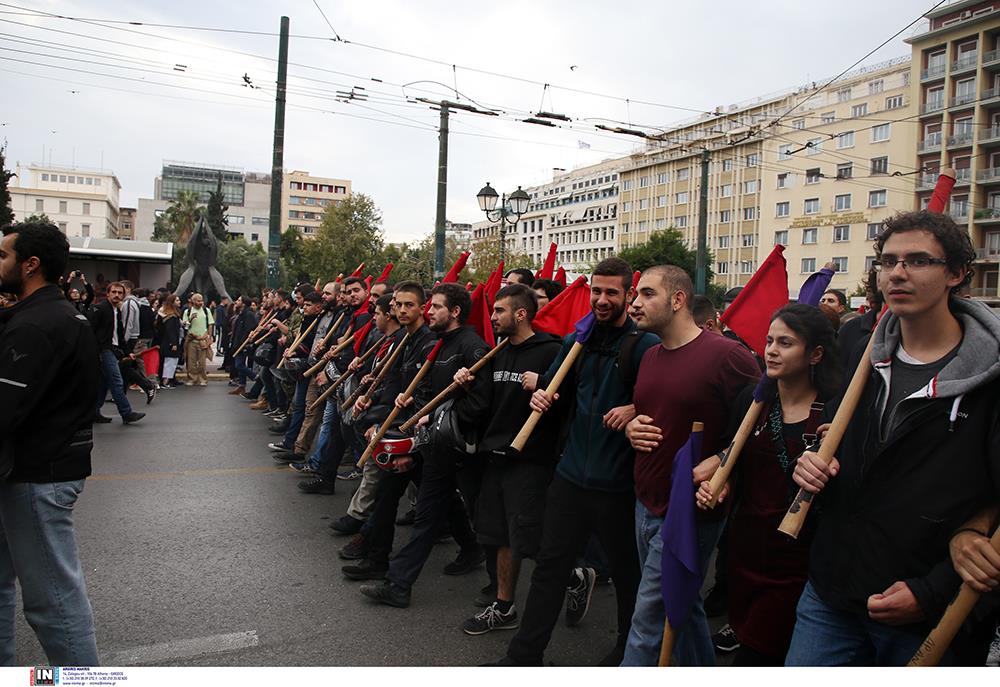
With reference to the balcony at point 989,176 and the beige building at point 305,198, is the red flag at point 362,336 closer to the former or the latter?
the balcony at point 989,176

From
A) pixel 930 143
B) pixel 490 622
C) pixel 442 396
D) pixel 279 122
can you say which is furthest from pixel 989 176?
pixel 490 622

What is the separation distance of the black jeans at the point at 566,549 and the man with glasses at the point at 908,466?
4.21ft

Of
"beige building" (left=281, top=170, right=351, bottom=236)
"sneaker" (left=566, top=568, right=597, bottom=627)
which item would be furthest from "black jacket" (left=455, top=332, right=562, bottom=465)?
"beige building" (left=281, top=170, right=351, bottom=236)

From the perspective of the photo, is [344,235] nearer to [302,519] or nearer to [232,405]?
[232,405]

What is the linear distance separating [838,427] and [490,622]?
2519 mm

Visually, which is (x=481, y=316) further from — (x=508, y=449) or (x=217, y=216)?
(x=217, y=216)

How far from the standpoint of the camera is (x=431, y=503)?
15.1 feet

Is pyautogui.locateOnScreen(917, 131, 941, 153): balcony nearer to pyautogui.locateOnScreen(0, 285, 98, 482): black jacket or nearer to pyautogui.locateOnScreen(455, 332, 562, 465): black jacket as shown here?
pyautogui.locateOnScreen(455, 332, 562, 465): black jacket

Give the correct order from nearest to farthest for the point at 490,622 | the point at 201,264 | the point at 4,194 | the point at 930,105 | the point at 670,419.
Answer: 1. the point at 670,419
2. the point at 490,622
3. the point at 201,264
4. the point at 4,194
5. the point at 930,105

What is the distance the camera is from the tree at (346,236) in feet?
160

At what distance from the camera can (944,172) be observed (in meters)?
2.61

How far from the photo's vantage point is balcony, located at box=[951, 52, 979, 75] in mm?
42009

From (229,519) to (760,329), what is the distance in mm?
4264

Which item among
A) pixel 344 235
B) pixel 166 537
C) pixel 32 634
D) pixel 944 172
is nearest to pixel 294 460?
pixel 166 537
